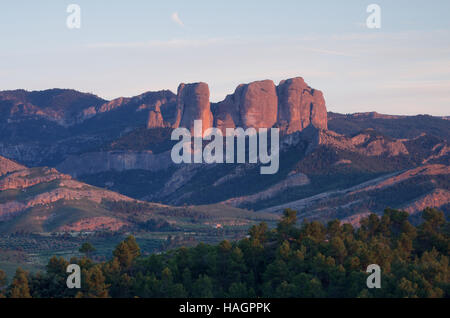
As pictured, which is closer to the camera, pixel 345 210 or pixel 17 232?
pixel 17 232

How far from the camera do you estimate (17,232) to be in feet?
577

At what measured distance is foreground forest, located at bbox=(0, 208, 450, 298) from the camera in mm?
70438

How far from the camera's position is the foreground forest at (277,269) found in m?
70.4

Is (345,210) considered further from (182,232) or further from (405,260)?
(405,260)

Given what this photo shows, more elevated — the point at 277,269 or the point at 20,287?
the point at 277,269

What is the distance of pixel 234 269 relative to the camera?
79.3 metres

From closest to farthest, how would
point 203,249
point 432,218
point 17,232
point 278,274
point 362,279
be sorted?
point 362,279 < point 278,274 < point 203,249 < point 432,218 < point 17,232

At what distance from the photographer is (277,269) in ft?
250

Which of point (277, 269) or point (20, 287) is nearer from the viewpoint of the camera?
point (20, 287)
